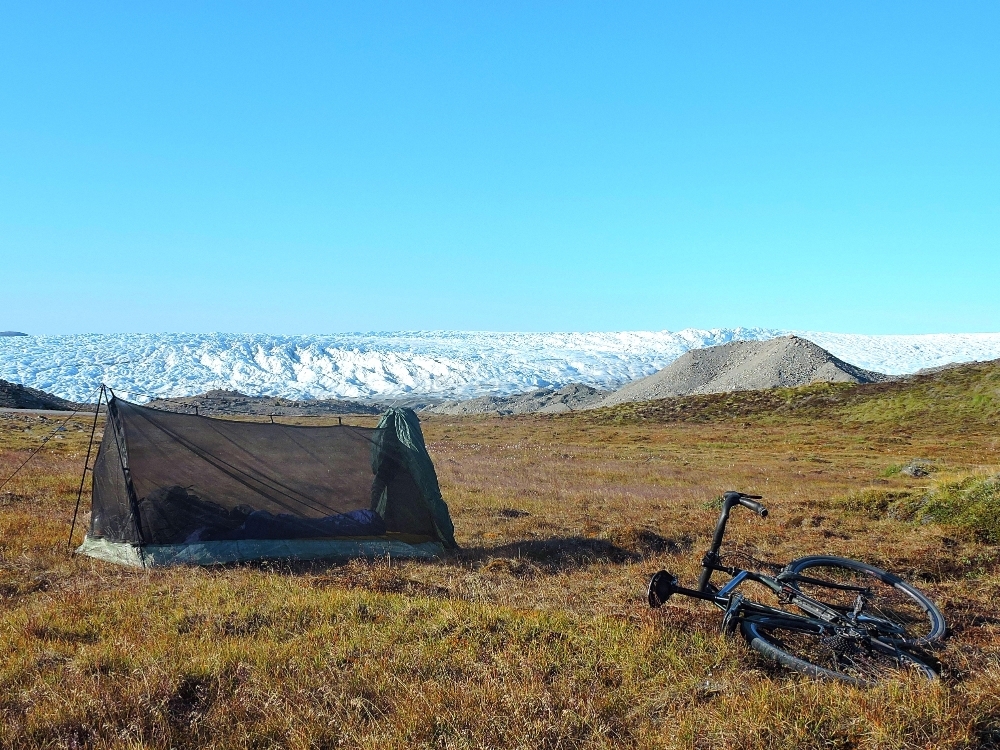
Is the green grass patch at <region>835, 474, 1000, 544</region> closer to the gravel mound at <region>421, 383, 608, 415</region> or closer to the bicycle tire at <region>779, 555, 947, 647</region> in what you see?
the bicycle tire at <region>779, 555, 947, 647</region>

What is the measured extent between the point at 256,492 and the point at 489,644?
6.70 metres

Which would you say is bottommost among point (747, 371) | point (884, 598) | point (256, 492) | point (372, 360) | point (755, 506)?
point (256, 492)

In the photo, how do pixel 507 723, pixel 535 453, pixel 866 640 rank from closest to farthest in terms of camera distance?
pixel 507 723 → pixel 866 640 → pixel 535 453

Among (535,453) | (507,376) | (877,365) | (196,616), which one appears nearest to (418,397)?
(507,376)

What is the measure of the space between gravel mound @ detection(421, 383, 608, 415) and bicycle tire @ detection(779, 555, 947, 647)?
7299cm

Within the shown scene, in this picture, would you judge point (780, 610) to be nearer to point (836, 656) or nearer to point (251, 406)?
point (836, 656)

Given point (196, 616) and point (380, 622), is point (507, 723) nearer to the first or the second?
point (380, 622)

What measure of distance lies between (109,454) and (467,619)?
7234 millimetres

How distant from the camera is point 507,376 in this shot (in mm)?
122438

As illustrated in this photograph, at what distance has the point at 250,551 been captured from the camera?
994 centimetres

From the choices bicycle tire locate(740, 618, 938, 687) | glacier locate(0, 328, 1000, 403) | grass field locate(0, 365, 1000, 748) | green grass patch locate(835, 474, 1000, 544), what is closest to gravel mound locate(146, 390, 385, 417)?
glacier locate(0, 328, 1000, 403)

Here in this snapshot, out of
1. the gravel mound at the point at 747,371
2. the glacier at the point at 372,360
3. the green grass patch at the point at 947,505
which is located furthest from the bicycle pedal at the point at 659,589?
the glacier at the point at 372,360

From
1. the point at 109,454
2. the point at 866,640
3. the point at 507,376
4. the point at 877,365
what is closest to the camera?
the point at 866,640

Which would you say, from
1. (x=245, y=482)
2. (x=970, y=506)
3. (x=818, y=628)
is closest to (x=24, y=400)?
(x=245, y=482)
